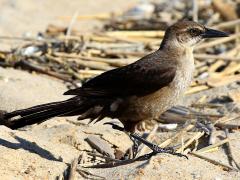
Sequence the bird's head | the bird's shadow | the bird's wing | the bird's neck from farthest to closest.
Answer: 1. the bird's head
2. the bird's neck
3. the bird's wing
4. the bird's shadow

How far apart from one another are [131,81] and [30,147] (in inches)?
41.7

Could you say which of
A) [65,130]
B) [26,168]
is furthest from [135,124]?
[26,168]

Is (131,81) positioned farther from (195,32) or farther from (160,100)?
(195,32)

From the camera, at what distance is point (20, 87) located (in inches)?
305

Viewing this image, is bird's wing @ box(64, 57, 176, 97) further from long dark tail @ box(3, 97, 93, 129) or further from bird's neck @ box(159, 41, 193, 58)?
bird's neck @ box(159, 41, 193, 58)

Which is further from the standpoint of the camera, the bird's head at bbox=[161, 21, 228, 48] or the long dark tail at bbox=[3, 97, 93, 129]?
the bird's head at bbox=[161, 21, 228, 48]

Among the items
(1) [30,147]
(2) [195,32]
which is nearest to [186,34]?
(2) [195,32]

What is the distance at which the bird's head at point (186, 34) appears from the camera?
258 inches

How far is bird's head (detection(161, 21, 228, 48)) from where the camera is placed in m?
6.56

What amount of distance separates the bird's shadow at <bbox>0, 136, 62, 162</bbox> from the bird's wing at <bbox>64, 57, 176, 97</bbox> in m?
0.58

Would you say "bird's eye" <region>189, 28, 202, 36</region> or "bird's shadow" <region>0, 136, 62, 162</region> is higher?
"bird's eye" <region>189, 28, 202, 36</region>

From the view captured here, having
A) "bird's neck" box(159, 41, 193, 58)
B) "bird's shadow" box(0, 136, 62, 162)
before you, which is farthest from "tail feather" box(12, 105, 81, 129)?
"bird's neck" box(159, 41, 193, 58)

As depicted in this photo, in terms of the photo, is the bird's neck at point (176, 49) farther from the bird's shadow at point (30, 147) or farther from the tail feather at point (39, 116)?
the bird's shadow at point (30, 147)

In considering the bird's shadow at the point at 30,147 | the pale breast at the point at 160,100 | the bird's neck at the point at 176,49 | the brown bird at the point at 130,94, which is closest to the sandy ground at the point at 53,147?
the bird's shadow at the point at 30,147
